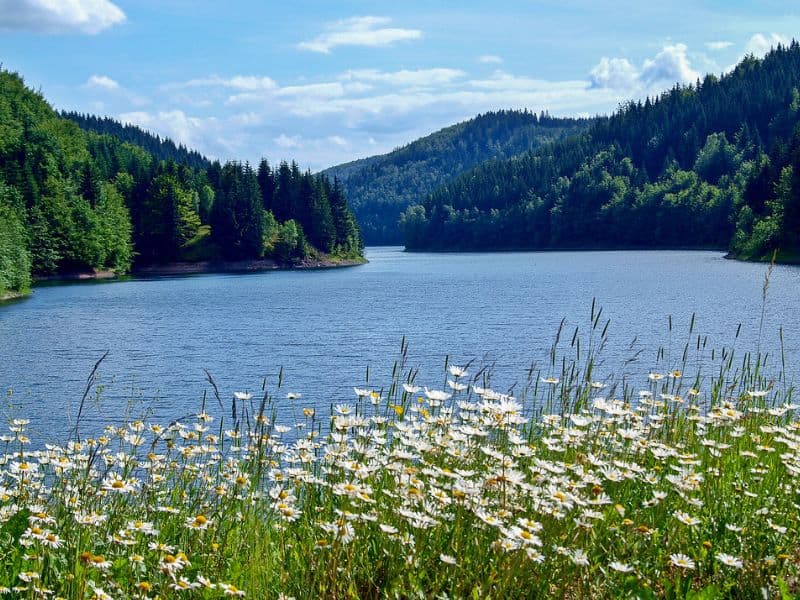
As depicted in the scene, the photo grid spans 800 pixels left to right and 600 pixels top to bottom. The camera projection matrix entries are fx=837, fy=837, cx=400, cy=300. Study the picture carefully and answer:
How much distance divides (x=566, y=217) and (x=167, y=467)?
7757 inches

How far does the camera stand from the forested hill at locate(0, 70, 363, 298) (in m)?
99.2

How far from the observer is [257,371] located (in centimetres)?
3353

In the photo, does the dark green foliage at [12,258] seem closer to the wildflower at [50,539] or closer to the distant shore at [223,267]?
the distant shore at [223,267]

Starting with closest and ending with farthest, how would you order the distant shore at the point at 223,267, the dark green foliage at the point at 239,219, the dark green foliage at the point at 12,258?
1. the dark green foliage at the point at 12,258
2. the distant shore at the point at 223,267
3. the dark green foliage at the point at 239,219

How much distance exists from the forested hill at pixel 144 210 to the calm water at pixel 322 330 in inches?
604

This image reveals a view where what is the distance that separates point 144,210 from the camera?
128750 millimetres

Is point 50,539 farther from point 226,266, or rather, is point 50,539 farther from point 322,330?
point 226,266

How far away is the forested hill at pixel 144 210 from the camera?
326ft

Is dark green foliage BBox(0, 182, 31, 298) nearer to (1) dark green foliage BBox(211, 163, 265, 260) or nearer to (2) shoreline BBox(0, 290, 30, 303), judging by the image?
(2) shoreline BBox(0, 290, 30, 303)

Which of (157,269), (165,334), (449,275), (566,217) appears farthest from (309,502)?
(566,217)

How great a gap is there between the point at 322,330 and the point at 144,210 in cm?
9018

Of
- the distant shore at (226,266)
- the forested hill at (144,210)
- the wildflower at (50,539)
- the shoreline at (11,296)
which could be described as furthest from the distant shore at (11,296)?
the wildflower at (50,539)

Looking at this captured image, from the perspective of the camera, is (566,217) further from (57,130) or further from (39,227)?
(39,227)

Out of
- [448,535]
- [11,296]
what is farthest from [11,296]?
[448,535]
